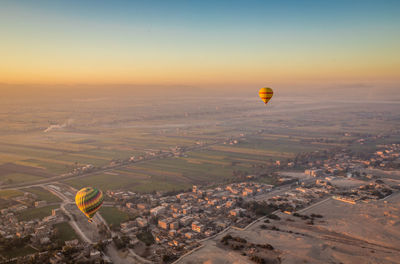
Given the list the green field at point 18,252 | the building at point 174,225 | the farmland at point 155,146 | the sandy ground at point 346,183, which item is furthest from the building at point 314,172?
the green field at point 18,252

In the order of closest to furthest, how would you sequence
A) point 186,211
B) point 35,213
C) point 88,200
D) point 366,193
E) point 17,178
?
point 88,200 → point 35,213 → point 186,211 → point 366,193 → point 17,178

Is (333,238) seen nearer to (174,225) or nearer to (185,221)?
(185,221)

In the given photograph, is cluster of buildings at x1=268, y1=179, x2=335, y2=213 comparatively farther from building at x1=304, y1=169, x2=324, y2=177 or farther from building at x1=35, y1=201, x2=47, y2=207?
building at x1=35, y1=201, x2=47, y2=207

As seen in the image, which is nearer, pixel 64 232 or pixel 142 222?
pixel 64 232

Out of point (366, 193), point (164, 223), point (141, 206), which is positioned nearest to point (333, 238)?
point (366, 193)

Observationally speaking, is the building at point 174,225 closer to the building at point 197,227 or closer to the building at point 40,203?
the building at point 197,227
